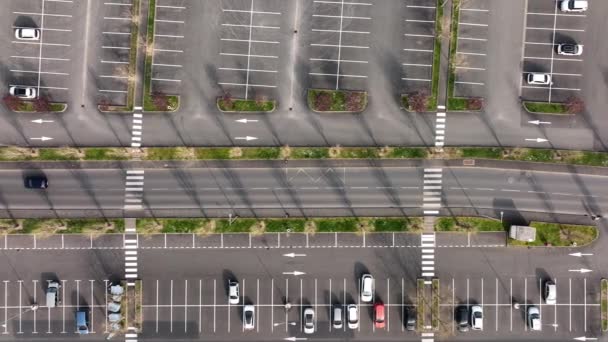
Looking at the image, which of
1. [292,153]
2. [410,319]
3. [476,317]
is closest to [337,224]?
[292,153]

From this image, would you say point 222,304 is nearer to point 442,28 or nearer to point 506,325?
point 506,325

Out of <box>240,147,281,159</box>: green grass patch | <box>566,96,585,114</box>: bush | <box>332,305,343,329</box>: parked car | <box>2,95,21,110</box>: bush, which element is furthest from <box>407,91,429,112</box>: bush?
<box>2,95,21,110</box>: bush

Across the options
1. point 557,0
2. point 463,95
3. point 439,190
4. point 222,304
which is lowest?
point 222,304

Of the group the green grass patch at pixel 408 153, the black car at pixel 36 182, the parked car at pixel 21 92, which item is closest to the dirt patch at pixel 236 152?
the green grass patch at pixel 408 153

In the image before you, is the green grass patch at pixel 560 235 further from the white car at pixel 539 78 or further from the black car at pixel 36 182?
the black car at pixel 36 182

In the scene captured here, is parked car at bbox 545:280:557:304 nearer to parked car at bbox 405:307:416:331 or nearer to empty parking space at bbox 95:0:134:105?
parked car at bbox 405:307:416:331

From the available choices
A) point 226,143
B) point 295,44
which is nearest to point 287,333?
point 226,143
